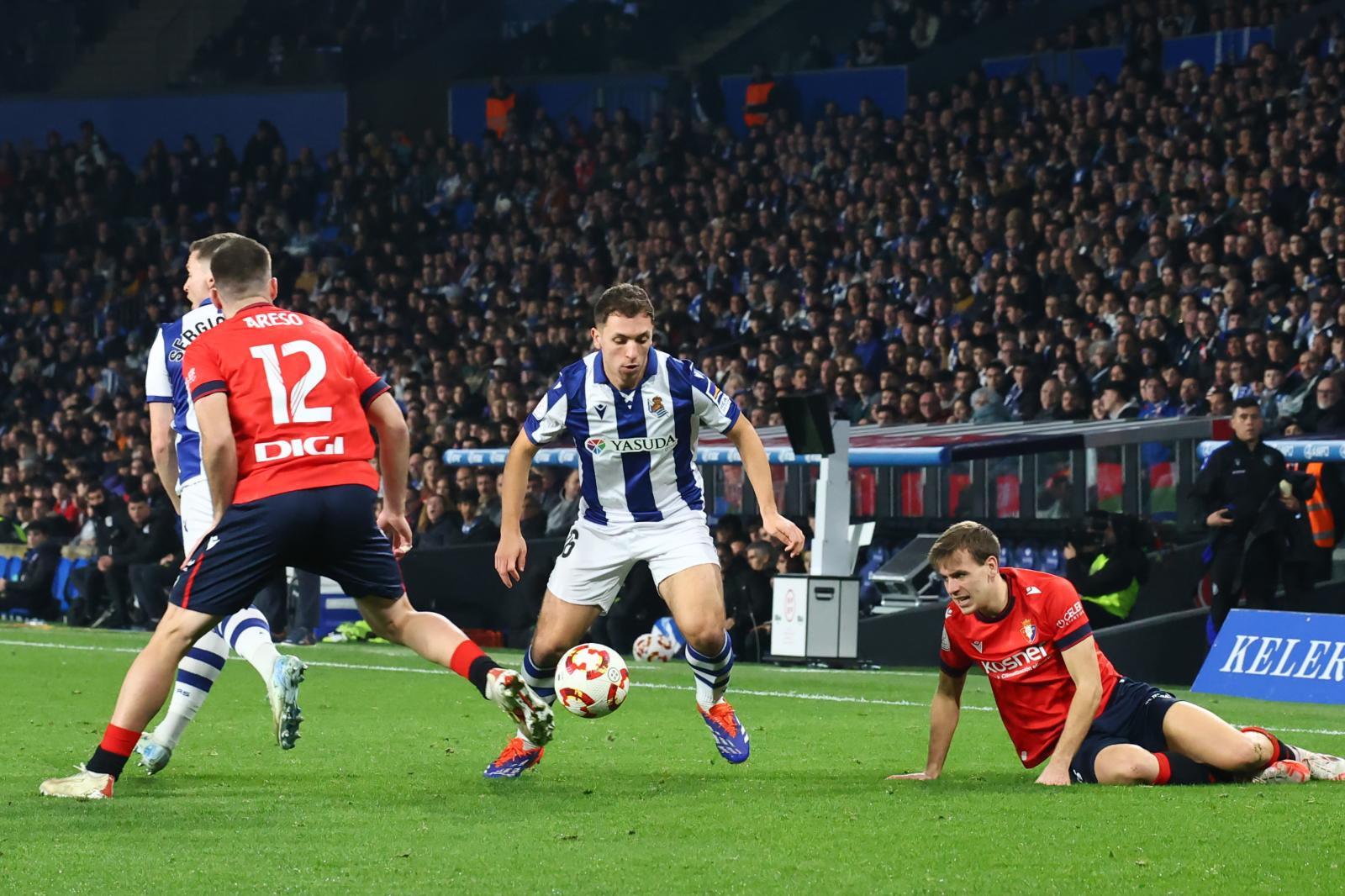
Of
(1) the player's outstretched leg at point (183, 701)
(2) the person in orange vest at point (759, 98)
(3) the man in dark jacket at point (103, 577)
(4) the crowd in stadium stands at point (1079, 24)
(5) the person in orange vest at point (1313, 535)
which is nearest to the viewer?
(1) the player's outstretched leg at point (183, 701)

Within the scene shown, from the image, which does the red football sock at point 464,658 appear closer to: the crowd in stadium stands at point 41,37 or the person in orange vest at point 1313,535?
the person in orange vest at point 1313,535

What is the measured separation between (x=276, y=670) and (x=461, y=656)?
0.82 m

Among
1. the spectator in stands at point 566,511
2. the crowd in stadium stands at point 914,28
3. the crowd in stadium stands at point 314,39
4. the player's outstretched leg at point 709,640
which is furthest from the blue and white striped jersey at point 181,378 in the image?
the crowd in stadium stands at point 314,39

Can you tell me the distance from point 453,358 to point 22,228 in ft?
38.1

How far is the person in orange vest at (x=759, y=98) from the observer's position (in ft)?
89.7

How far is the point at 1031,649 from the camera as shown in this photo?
674 centimetres

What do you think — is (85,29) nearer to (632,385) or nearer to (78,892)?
(632,385)

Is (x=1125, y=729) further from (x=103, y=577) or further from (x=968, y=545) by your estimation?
(x=103, y=577)

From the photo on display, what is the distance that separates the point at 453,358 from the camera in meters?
24.2

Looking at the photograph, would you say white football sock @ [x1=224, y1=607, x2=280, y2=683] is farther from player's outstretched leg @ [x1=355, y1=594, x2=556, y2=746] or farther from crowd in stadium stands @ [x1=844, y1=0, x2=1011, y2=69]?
crowd in stadium stands @ [x1=844, y1=0, x2=1011, y2=69]

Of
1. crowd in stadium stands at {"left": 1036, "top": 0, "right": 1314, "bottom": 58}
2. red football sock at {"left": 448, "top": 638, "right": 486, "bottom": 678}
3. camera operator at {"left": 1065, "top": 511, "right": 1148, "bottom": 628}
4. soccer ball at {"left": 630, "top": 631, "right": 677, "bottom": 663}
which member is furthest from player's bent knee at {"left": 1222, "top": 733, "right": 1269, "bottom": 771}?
crowd in stadium stands at {"left": 1036, "top": 0, "right": 1314, "bottom": 58}

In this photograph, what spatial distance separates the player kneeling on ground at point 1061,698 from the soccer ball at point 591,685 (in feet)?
3.97

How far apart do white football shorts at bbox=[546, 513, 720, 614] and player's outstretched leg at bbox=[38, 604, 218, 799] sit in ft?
5.62

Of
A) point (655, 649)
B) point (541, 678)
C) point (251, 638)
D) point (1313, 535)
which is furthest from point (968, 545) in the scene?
point (655, 649)
